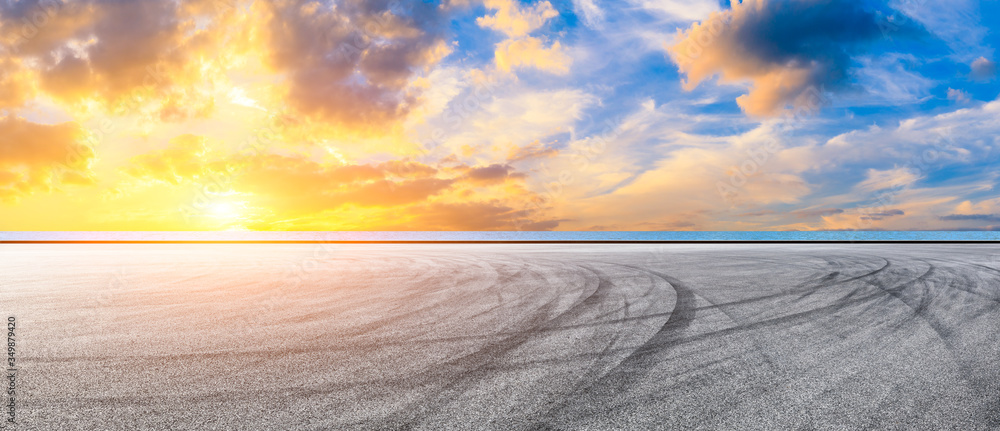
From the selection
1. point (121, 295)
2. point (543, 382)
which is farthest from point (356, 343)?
point (121, 295)

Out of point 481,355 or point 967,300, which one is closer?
point 481,355

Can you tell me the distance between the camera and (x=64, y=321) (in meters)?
6.44

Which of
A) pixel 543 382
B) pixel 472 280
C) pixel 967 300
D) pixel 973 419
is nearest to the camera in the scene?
pixel 973 419

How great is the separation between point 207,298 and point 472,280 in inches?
210

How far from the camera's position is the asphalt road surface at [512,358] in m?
3.22

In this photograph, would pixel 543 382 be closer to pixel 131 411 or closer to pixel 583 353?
pixel 583 353

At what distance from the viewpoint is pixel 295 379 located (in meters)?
3.94

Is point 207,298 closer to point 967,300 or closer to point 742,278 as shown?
point 742,278

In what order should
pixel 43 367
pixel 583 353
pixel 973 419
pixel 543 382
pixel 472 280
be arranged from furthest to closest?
pixel 472 280
pixel 583 353
pixel 43 367
pixel 543 382
pixel 973 419

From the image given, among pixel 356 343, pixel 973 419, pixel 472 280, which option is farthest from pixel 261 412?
pixel 472 280

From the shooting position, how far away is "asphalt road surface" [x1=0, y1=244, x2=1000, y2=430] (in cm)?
322

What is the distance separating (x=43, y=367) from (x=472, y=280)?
24.6 feet

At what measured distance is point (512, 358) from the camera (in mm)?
4504

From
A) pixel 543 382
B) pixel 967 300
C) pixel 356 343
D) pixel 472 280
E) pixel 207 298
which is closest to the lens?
pixel 543 382
